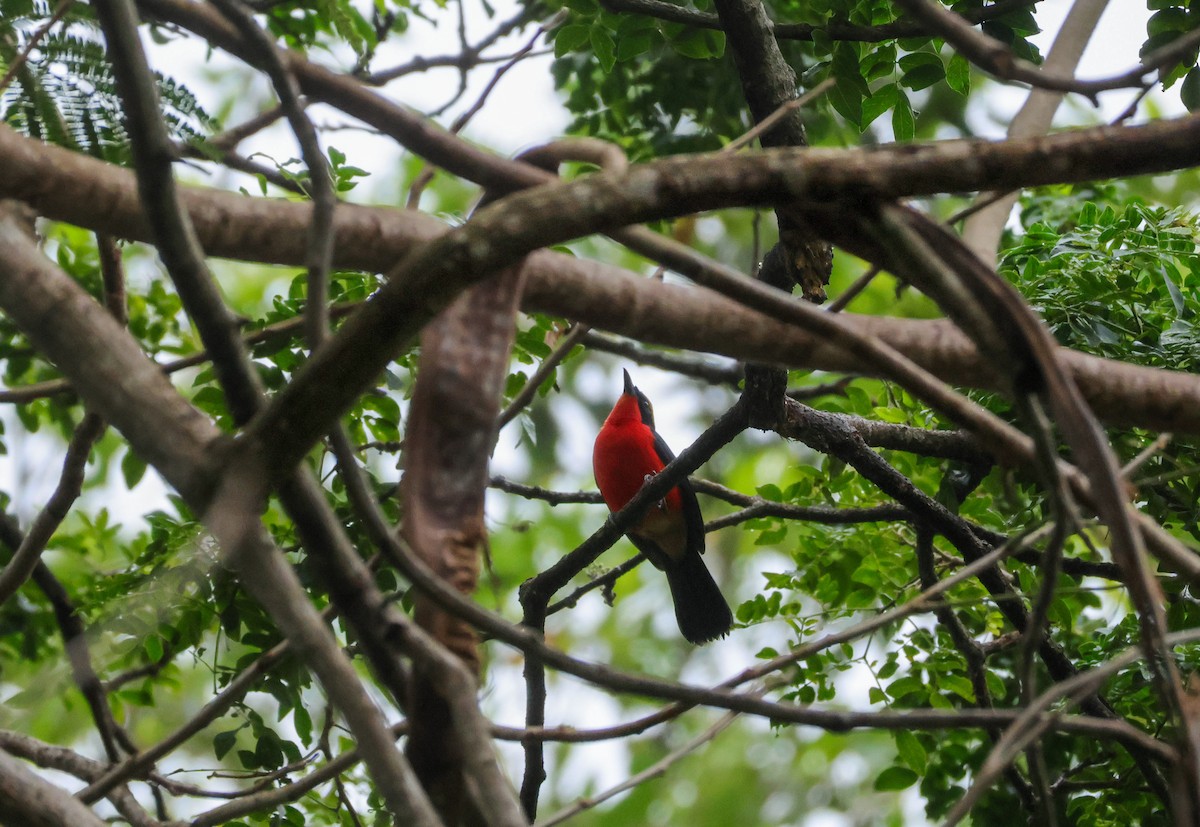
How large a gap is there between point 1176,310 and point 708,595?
129 inches

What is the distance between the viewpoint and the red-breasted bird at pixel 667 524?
19.6 feet

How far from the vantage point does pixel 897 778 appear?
3.98 m

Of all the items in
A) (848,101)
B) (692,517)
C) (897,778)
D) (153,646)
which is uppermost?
(692,517)

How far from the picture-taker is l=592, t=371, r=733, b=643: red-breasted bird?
5.98 meters

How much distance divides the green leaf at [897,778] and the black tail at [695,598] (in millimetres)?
2072

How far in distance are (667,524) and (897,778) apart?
2.39m

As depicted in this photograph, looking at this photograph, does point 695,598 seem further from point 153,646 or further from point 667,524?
point 153,646

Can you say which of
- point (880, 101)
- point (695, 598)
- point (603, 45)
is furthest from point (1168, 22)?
point (695, 598)

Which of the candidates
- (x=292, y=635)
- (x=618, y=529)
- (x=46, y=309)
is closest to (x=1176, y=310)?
(x=618, y=529)

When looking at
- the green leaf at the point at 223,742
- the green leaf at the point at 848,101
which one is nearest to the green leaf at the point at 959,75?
the green leaf at the point at 848,101

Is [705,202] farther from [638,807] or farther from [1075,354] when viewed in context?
[638,807]

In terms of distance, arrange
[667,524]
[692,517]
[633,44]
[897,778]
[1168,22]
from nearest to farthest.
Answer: [1168,22] < [633,44] < [897,778] < [692,517] < [667,524]

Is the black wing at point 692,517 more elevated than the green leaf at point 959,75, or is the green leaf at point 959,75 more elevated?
the black wing at point 692,517

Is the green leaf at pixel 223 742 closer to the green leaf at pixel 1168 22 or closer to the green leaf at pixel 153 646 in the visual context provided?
the green leaf at pixel 153 646
